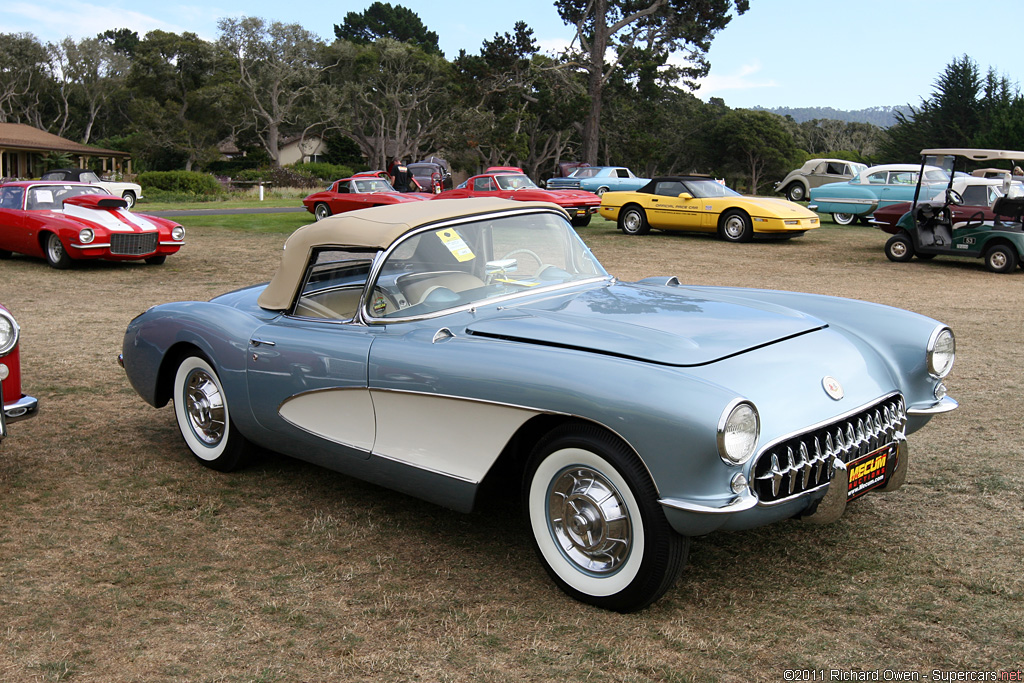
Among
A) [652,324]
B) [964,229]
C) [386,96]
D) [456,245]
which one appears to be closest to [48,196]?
[456,245]

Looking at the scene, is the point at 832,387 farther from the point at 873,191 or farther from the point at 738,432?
the point at 873,191

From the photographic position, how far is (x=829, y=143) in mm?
78750

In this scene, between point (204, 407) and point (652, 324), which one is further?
point (204, 407)

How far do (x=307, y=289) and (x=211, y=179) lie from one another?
39.3 m

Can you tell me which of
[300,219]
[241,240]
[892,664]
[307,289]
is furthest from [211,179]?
[892,664]

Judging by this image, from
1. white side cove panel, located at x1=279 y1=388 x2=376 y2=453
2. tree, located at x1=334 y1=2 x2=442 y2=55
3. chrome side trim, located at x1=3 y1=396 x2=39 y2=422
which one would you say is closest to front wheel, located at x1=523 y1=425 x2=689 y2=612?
white side cove panel, located at x1=279 y1=388 x2=376 y2=453

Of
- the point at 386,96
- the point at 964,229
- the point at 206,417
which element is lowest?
the point at 206,417

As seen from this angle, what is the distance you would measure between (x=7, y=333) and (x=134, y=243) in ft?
31.8

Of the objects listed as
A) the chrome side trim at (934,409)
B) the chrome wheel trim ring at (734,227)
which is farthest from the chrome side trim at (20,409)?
the chrome wheel trim ring at (734,227)

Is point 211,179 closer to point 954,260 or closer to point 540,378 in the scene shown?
point 954,260

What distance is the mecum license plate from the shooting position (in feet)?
10.7

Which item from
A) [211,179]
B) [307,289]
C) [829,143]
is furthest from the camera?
[829,143]

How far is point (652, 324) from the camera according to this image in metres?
3.49

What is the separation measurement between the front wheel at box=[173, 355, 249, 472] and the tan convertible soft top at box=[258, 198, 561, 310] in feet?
1.86
